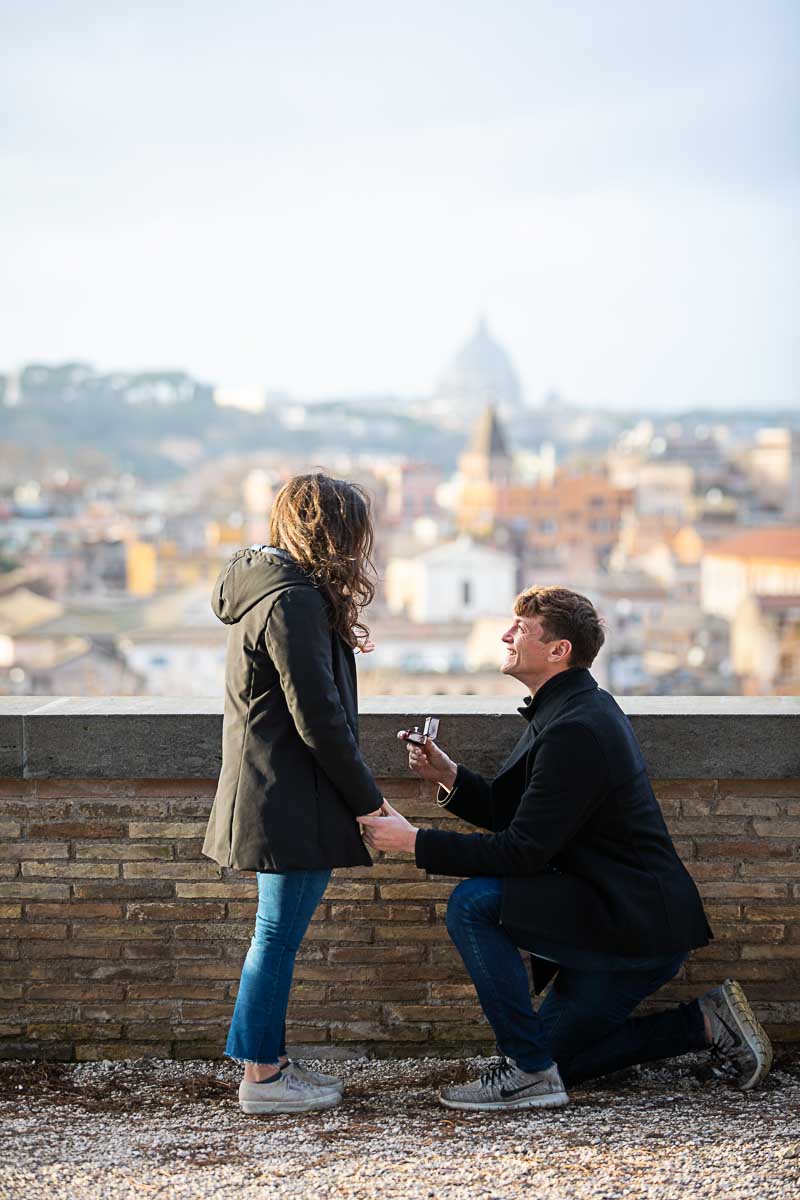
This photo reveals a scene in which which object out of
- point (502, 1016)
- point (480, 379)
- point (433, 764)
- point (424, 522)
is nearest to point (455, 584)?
point (424, 522)

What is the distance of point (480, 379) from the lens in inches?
4936

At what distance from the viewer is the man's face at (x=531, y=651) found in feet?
10.1

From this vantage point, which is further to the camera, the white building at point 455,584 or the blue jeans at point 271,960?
the white building at point 455,584

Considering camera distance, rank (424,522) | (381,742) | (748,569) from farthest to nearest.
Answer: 1. (424,522)
2. (748,569)
3. (381,742)

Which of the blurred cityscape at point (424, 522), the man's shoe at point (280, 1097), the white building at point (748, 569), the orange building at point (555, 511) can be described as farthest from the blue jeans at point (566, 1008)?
the orange building at point (555, 511)

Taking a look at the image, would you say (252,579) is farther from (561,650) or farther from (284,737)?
(561,650)

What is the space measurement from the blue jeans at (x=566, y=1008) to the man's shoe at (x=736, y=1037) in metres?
0.04

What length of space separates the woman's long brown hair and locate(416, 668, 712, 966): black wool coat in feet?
1.60

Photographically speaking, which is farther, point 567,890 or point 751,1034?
point 751,1034

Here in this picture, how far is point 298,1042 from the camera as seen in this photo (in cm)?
344

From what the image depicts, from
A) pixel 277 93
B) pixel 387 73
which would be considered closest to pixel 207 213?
pixel 277 93

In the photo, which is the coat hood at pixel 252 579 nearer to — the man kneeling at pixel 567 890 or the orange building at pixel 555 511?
the man kneeling at pixel 567 890

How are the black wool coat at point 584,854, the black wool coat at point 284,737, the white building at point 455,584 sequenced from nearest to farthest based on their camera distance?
the black wool coat at point 284,737 < the black wool coat at point 584,854 < the white building at point 455,584

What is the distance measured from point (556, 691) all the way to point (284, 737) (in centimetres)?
61
